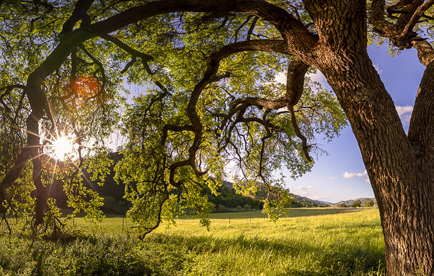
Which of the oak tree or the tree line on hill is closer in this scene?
the oak tree

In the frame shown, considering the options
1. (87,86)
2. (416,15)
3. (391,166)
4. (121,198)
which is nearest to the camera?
(391,166)

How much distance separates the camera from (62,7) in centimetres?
955

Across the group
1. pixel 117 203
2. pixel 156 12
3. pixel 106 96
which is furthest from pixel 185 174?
pixel 117 203

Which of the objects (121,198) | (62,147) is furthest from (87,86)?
(121,198)

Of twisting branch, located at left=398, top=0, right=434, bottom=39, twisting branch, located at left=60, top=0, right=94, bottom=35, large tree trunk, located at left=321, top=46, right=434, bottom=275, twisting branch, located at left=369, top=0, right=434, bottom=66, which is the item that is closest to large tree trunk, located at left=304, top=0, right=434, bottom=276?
large tree trunk, located at left=321, top=46, right=434, bottom=275

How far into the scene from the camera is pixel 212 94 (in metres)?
11.5

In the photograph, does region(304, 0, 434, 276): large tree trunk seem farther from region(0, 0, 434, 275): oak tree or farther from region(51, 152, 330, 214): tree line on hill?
region(51, 152, 330, 214): tree line on hill

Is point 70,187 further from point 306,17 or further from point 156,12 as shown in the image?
point 306,17

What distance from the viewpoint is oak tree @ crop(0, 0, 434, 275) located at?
437cm

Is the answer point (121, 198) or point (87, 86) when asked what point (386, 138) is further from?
point (121, 198)

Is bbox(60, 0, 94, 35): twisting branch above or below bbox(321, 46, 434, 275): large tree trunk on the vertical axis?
above

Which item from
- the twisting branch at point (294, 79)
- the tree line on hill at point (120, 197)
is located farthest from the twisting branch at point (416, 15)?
the tree line on hill at point (120, 197)

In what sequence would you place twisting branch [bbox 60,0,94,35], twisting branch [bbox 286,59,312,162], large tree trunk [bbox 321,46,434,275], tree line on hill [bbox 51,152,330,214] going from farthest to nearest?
tree line on hill [bbox 51,152,330,214]
twisting branch [bbox 60,0,94,35]
twisting branch [bbox 286,59,312,162]
large tree trunk [bbox 321,46,434,275]

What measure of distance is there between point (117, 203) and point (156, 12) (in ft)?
156
